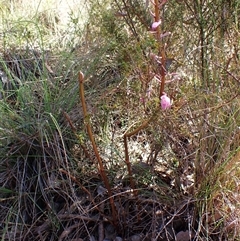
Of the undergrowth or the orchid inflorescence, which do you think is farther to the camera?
the undergrowth

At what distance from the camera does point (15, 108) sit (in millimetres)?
2473

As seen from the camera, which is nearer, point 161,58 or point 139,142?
point 161,58

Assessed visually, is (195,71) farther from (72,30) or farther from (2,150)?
(72,30)

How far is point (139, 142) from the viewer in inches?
92.5

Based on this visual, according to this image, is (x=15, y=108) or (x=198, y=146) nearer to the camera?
(x=198, y=146)

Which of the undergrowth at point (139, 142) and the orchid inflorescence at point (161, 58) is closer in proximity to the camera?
the orchid inflorescence at point (161, 58)

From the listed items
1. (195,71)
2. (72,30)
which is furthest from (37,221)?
(72,30)

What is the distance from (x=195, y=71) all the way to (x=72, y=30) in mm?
1261

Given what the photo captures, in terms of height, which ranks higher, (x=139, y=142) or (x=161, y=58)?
(x=161, y=58)

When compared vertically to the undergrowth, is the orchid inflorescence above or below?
above

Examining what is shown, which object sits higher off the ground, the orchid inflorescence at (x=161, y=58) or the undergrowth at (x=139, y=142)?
the orchid inflorescence at (x=161, y=58)

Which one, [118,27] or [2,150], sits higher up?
[118,27]

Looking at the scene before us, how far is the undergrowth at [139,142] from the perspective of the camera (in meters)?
1.95

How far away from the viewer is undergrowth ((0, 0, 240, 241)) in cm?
195
